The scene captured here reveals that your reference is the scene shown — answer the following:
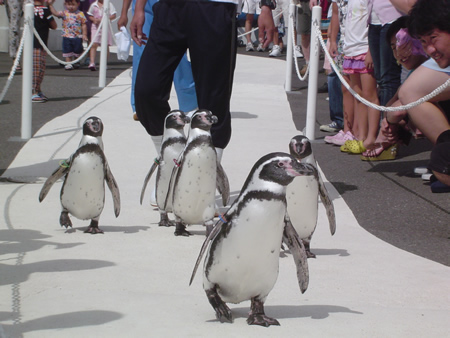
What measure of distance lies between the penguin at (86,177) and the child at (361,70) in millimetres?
3225

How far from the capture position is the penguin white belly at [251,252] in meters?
2.76

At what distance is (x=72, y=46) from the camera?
13.4m

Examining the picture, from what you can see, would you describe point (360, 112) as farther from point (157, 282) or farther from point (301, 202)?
point (157, 282)

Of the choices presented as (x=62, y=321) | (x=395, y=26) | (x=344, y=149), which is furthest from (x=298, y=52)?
(x=62, y=321)

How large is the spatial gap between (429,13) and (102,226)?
7.20 ft

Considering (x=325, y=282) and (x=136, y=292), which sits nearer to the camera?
(x=136, y=292)

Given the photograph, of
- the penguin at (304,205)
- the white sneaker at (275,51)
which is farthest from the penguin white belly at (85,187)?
the white sneaker at (275,51)

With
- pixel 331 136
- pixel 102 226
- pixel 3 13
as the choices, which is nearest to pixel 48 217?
pixel 102 226

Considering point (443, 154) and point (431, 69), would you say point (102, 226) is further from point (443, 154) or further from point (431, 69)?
point (431, 69)

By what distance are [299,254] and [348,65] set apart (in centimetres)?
440

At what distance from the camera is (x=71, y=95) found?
33.8 feet

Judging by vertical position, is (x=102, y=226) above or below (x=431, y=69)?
below

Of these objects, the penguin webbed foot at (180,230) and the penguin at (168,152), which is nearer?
the penguin webbed foot at (180,230)

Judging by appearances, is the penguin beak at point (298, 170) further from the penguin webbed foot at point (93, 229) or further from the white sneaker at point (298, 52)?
the white sneaker at point (298, 52)
